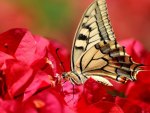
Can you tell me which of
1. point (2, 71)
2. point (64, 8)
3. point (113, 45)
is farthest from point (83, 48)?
point (64, 8)

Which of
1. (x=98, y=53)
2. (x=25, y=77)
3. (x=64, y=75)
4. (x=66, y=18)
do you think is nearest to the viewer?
(x=25, y=77)

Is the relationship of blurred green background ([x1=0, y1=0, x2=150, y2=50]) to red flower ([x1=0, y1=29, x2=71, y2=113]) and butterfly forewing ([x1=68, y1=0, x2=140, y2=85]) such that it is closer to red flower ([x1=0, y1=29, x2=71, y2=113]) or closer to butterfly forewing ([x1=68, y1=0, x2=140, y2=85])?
butterfly forewing ([x1=68, y1=0, x2=140, y2=85])

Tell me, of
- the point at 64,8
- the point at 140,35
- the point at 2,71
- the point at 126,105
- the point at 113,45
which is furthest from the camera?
the point at 64,8

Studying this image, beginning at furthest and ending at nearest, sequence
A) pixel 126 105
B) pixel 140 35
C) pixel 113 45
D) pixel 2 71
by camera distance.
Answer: pixel 140 35
pixel 113 45
pixel 126 105
pixel 2 71

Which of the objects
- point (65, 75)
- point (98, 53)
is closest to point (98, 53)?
point (98, 53)

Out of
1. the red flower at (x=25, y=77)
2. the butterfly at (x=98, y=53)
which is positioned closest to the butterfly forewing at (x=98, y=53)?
the butterfly at (x=98, y=53)

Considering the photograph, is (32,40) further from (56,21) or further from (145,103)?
(56,21)

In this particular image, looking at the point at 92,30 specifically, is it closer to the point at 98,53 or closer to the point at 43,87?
the point at 98,53
